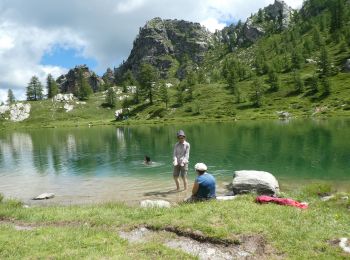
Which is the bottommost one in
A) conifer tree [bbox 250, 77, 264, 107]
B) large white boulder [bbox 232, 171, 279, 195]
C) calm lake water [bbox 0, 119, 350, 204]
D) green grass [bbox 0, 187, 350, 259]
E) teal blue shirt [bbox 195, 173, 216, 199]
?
calm lake water [bbox 0, 119, 350, 204]

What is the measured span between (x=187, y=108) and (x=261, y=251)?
178430mm

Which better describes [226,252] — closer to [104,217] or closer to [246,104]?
[104,217]

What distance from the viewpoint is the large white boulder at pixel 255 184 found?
24734 millimetres

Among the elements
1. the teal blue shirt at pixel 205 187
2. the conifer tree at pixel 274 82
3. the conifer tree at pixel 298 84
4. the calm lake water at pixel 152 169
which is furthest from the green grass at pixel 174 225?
the conifer tree at pixel 274 82

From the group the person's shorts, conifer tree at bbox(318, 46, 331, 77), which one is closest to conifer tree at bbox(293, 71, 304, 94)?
conifer tree at bbox(318, 46, 331, 77)

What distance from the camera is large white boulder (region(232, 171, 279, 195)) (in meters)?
24.7

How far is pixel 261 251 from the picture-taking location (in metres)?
12.6

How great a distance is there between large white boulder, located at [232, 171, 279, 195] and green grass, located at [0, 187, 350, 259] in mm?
5403

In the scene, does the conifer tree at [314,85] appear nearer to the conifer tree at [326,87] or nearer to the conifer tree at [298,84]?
the conifer tree at [326,87]

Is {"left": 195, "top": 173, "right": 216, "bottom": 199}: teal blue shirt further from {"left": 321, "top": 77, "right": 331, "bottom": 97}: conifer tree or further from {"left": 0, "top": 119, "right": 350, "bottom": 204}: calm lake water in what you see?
{"left": 321, "top": 77, "right": 331, "bottom": 97}: conifer tree

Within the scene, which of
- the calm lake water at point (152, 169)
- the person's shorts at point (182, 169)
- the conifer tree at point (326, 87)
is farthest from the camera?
the conifer tree at point (326, 87)

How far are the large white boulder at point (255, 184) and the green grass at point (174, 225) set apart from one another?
5403 mm

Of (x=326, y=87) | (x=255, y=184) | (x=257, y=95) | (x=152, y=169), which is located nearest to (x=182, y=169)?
(x=255, y=184)

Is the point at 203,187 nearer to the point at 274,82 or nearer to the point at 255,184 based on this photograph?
the point at 255,184
